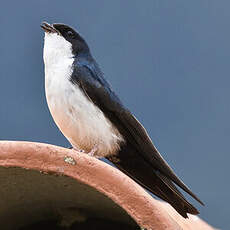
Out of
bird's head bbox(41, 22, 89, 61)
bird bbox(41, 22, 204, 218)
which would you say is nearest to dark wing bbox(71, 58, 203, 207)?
→ bird bbox(41, 22, 204, 218)

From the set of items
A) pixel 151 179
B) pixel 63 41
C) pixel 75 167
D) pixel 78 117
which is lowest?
pixel 75 167

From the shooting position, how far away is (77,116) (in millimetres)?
1690

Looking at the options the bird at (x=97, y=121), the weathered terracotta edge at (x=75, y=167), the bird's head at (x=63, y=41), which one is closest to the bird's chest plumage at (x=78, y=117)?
the bird at (x=97, y=121)

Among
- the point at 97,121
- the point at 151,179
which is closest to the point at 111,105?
the point at 97,121

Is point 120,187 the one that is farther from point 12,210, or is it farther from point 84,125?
point 84,125

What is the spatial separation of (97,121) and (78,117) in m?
0.06

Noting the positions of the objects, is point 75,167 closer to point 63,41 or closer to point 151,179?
point 151,179

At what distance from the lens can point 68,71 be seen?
5.78ft

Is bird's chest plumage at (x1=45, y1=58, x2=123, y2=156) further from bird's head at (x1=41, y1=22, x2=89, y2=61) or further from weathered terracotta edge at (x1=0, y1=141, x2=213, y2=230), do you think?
weathered terracotta edge at (x1=0, y1=141, x2=213, y2=230)

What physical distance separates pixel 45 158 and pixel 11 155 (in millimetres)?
57

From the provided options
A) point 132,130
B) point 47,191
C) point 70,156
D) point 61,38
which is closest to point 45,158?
point 70,156

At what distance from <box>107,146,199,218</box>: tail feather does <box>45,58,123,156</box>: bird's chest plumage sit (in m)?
0.06

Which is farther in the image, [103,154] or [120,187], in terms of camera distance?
[103,154]

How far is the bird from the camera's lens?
168cm
